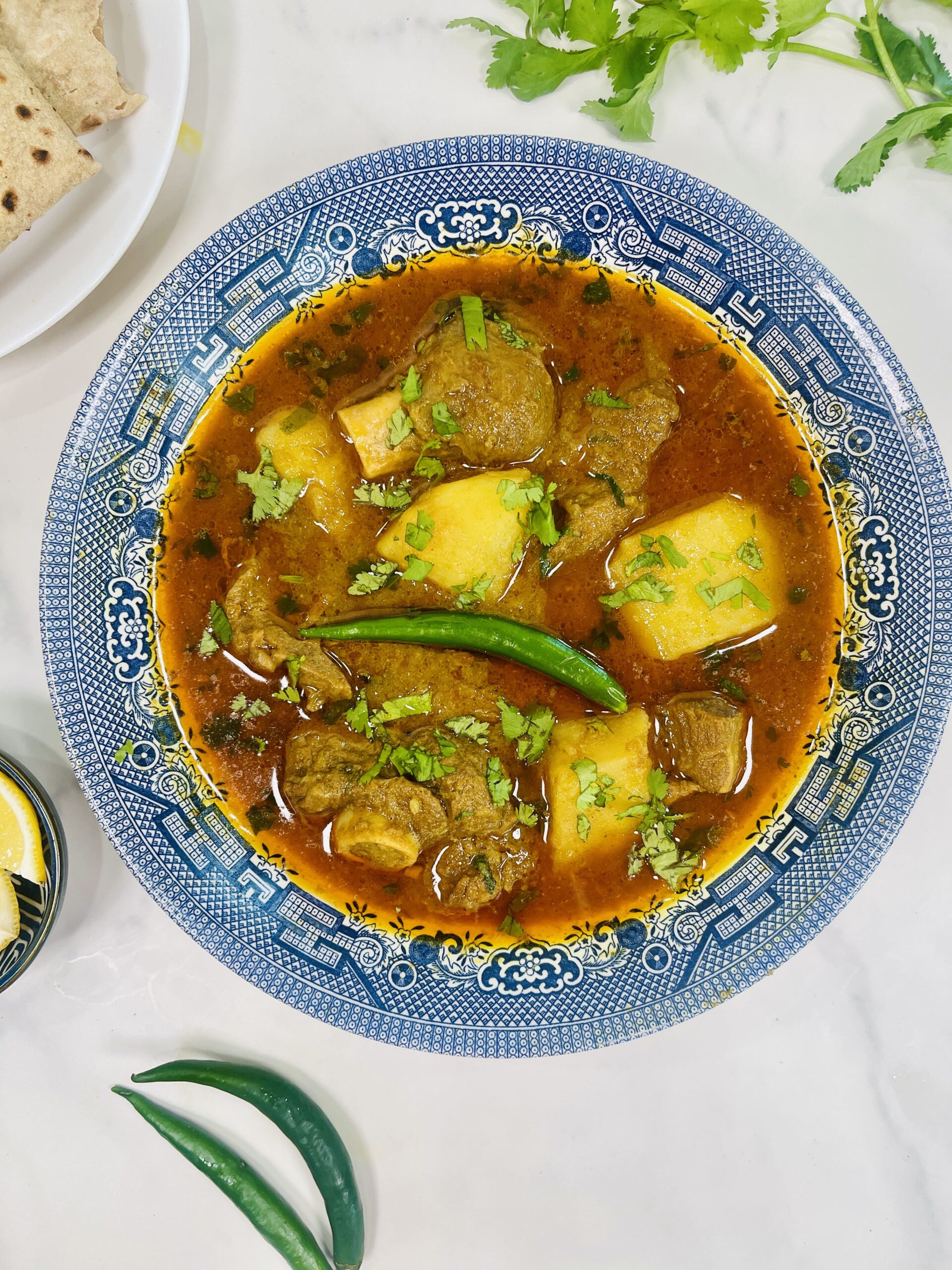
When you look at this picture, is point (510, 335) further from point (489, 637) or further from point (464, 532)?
point (489, 637)

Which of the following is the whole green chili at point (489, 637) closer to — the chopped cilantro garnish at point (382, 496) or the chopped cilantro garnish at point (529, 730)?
the chopped cilantro garnish at point (529, 730)

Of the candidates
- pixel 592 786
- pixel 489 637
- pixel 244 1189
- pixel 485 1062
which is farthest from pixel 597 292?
pixel 244 1189

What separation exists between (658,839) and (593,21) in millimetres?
3549

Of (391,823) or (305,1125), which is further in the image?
(305,1125)

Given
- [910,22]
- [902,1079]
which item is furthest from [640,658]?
[910,22]

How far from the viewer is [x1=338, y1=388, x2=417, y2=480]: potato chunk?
3.42 metres

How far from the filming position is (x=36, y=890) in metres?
3.62

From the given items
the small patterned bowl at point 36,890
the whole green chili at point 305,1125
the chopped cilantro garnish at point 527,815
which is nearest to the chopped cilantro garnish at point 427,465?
the chopped cilantro garnish at point 527,815

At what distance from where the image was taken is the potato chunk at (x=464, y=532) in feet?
11.3

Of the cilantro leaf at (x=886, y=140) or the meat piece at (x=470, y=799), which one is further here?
the meat piece at (x=470, y=799)

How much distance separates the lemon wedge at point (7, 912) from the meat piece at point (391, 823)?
151 cm

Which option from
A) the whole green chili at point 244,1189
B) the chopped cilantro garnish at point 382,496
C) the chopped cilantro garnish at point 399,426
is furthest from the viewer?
the whole green chili at point 244,1189

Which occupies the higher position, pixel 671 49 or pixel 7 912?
pixel 671 49

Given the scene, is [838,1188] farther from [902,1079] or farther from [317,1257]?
[317,1257]
